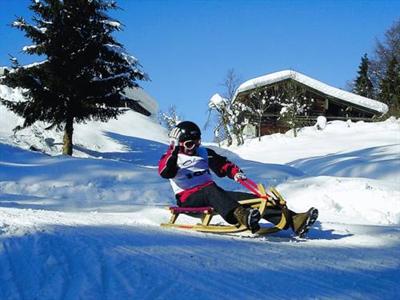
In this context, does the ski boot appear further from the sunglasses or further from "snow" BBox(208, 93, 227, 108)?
"snow" BBox(208, 93, 227, 108)

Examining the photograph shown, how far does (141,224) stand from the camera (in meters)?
6.07

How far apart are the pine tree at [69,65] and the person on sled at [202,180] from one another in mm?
13636

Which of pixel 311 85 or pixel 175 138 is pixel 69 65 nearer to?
pixel 175 138

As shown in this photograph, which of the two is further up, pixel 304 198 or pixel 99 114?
pixel 99 114

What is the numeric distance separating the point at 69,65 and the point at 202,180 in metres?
14.4

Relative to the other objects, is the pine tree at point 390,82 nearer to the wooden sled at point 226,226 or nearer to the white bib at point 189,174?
the white bib at point 189,174

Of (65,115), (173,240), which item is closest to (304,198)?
(173,240)

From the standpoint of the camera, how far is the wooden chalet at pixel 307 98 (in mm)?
39875

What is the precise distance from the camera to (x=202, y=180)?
6.32 m

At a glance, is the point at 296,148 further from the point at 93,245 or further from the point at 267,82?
the point at 93,245

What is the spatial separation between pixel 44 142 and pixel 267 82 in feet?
67.8

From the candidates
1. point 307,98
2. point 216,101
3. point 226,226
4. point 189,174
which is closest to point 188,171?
point 189,174

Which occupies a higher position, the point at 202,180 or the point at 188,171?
the point at 188,171

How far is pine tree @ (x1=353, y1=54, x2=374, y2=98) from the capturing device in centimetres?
6022
